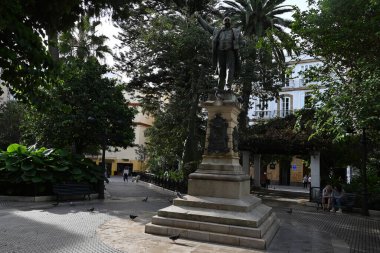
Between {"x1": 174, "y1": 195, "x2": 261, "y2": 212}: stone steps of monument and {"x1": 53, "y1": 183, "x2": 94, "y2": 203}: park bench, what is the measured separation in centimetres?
692

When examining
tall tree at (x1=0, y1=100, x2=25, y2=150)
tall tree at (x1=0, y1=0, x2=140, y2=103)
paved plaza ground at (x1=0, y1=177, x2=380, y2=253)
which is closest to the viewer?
tall tree at (x1=0, y1=0, x2=140, y2=103)

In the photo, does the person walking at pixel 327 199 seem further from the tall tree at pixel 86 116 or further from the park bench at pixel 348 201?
the tall tree at pixel 86 116

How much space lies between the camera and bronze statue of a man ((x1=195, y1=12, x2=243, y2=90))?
10688 millimetres

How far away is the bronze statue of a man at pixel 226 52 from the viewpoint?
10.7 metres

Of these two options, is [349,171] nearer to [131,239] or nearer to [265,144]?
[265,144]

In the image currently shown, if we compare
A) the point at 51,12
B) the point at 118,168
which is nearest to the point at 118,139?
the point at 51,12

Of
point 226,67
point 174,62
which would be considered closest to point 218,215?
point 226,67

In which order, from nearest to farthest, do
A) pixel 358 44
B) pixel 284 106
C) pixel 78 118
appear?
1. pixel 358 44
2. pixel 78 118
3. pixel 284 106

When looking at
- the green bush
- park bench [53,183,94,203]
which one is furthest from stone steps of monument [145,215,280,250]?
the green bush

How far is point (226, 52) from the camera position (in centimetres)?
1086

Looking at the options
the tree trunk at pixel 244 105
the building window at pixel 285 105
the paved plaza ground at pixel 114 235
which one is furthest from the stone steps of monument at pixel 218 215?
the building window at pixel 285 105

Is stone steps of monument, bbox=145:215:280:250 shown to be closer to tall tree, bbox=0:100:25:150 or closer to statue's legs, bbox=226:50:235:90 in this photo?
statue's legs, bbox=226:50:235:90

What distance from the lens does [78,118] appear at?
1758 cm

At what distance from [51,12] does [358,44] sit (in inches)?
403
